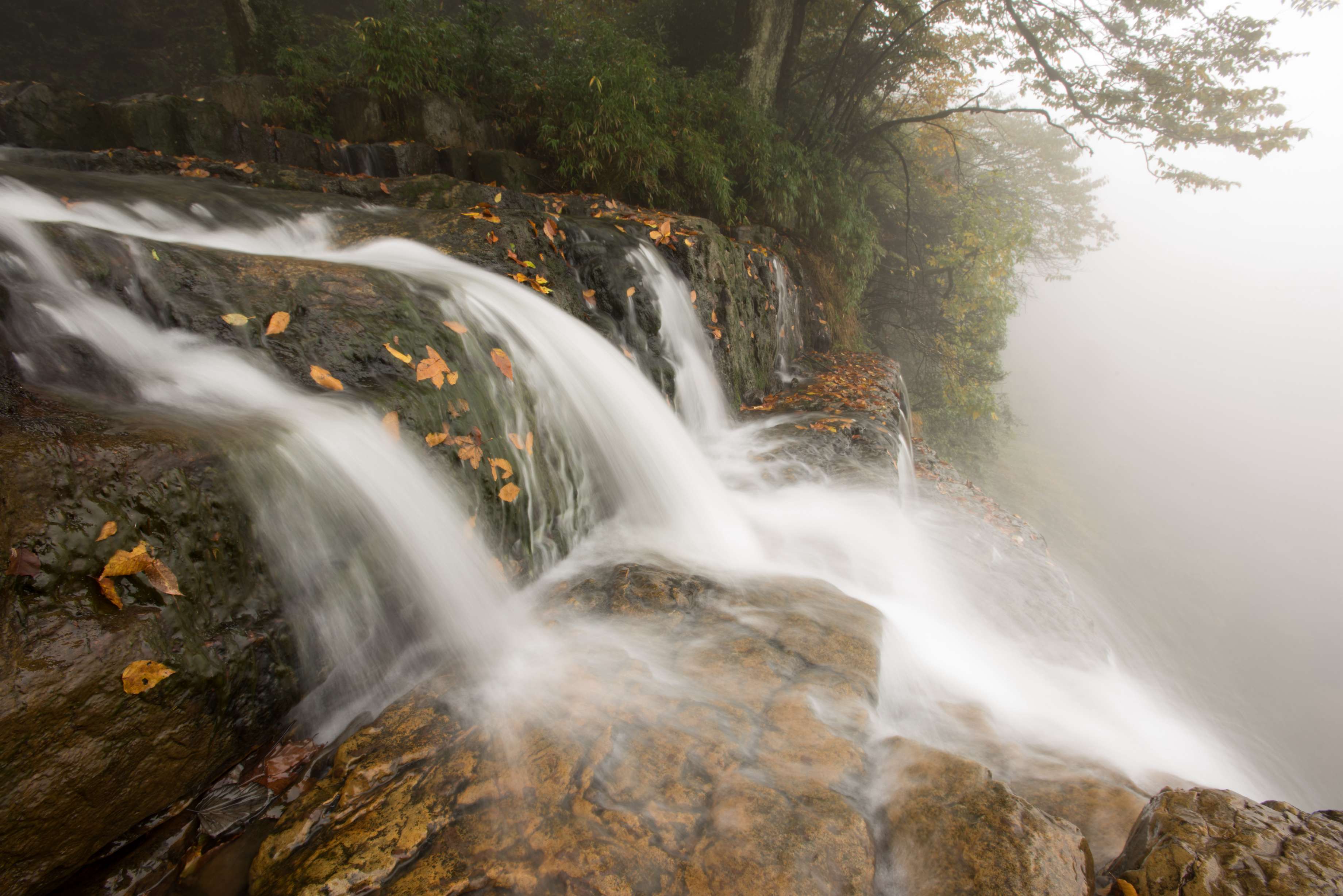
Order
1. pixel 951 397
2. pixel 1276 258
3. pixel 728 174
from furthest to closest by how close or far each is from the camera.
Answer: pixel 1276 258 → pixel 951 397 → pixel 728 174

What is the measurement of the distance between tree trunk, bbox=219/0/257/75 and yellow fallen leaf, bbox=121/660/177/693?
11.0m

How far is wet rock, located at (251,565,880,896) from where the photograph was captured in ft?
4.55

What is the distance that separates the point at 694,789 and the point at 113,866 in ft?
4.76

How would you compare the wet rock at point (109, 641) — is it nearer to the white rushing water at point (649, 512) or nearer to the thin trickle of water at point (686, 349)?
the white rushing water at point (649, 512)

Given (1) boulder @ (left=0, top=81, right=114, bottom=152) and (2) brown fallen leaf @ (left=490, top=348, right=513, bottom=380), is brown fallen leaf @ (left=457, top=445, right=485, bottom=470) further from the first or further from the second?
(1) boulder @ (left=0, top=81, right=114, bottom=152)

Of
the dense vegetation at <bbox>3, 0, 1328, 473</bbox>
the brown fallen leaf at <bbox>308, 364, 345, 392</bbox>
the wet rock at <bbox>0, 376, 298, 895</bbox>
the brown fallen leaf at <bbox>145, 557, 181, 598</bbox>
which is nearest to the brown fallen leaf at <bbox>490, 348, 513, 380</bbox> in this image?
the brown fallen leaf at <bbox>308, 364, 345, 392</bbox>

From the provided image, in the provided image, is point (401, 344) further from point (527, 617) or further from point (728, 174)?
point (728, 174)

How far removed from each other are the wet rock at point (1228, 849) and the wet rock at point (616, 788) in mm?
670

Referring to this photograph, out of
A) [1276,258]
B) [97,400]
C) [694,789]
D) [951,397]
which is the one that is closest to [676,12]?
[951,397]

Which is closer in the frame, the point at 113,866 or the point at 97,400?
the point at 113,866

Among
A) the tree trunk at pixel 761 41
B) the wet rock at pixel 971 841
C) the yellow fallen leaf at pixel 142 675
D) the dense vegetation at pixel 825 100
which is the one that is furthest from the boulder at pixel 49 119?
the wet rock at pixel 971 841

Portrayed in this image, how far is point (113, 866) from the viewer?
136cm

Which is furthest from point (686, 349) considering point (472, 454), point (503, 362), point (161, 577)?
point (161, 577)

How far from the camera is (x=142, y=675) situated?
1.38 meters
